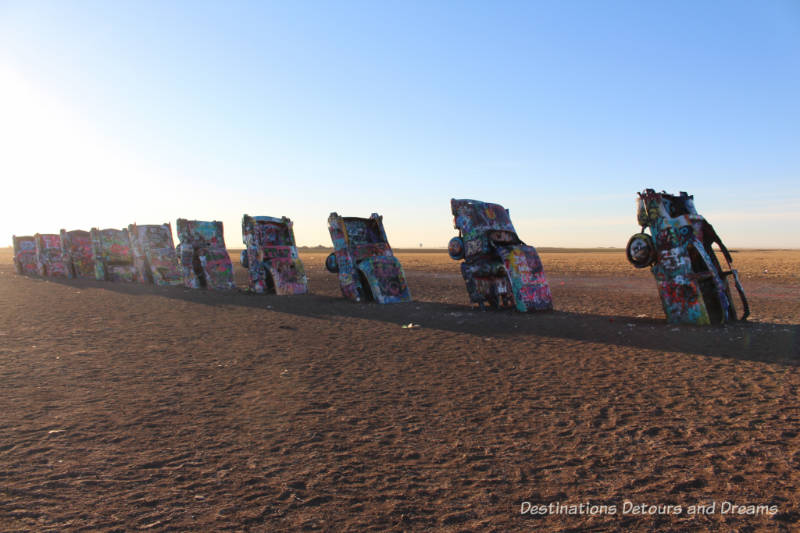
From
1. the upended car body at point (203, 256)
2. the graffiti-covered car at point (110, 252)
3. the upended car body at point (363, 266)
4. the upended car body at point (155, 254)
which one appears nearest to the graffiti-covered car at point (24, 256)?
the graffiti-covered car at point (110, 252)

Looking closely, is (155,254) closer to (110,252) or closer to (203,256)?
(203,256)

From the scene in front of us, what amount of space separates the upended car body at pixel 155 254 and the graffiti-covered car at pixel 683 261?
699 inches

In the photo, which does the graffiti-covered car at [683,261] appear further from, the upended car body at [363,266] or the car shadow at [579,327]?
the upended car body at [363,266]

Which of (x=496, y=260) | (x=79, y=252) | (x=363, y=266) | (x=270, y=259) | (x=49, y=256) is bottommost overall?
(x=496, y=260)

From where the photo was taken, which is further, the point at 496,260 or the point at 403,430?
the point at 496,260

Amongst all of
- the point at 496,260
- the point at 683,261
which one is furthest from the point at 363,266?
the point at 683,261

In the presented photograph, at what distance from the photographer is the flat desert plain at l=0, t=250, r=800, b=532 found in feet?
9.62

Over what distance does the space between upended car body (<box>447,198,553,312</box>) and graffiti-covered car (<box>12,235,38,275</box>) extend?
92.7 ft

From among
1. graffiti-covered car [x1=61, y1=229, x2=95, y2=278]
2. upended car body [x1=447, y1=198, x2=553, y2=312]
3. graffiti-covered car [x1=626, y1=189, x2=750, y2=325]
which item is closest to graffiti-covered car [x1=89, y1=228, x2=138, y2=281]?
graffiti-covered car [x1=61, y1=229, x2=95, y2=278]

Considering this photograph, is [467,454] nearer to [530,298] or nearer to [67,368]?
[67,368]

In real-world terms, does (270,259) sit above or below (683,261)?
above

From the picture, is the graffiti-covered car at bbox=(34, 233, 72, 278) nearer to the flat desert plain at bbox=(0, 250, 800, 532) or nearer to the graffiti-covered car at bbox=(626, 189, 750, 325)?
the flat desert plain at bbox=(0, 250, 800, 532)

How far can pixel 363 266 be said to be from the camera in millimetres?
13789

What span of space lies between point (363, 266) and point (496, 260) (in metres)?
3.98
